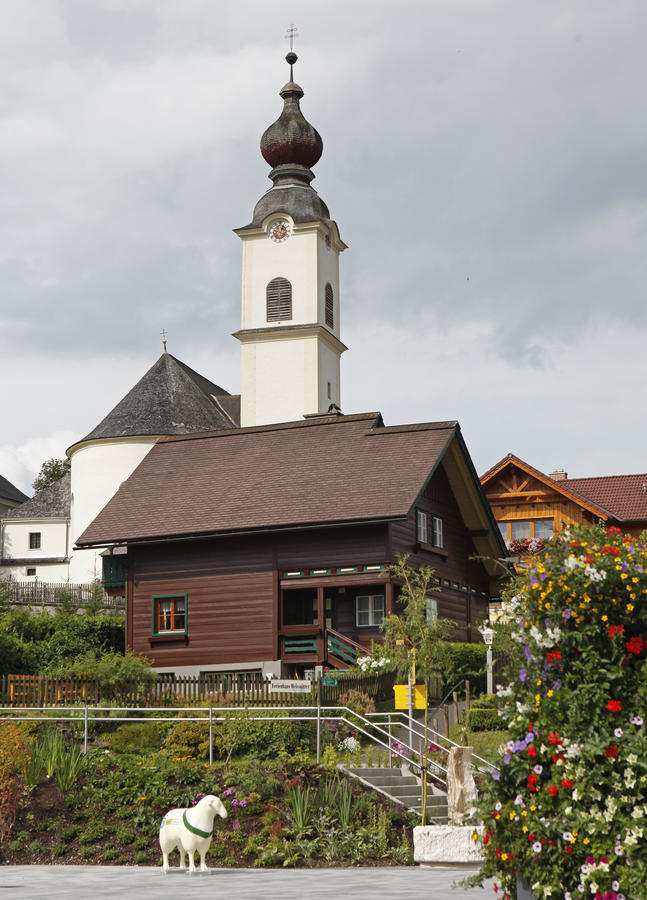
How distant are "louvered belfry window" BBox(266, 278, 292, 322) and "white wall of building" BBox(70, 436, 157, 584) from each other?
1165 cm

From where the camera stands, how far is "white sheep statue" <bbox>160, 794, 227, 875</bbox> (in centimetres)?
1487

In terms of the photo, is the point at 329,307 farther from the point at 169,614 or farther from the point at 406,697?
the point at 406,697

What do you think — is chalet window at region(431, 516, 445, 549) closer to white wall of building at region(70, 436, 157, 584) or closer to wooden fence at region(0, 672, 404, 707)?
wooden fence at region(0, 672, 404, 707)

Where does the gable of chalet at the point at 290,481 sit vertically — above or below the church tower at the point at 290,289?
below

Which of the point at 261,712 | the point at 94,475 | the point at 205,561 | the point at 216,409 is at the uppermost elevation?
the point at 216,409

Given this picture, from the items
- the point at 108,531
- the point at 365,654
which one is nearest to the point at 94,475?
the point at 108,531

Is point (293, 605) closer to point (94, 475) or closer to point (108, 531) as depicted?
point (108, 531)

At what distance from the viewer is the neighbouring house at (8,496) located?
266ft

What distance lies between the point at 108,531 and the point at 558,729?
2758 cm

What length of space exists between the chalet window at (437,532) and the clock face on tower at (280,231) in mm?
34047

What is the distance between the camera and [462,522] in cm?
3966

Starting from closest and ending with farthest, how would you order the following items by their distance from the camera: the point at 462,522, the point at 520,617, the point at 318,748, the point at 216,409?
the point at 520,617, the point at 318,748, the point at 462,522, the point at 216,409

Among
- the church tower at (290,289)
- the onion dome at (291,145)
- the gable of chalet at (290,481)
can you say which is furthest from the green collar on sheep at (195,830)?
the onion dome at (291,145)

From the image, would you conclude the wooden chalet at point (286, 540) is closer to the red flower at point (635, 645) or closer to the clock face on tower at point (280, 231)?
the red flower at point (635, 645)
